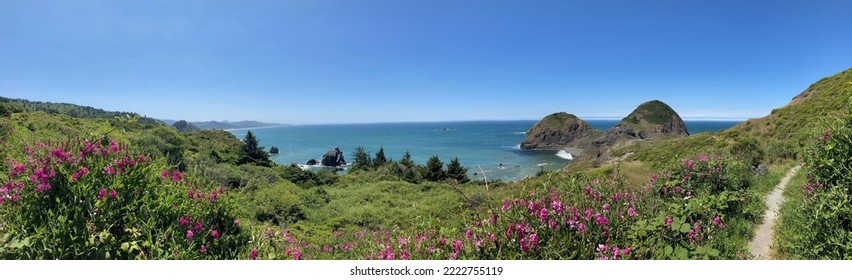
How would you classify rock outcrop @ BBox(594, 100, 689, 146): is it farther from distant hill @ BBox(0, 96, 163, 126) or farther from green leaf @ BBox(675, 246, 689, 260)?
green leaf @ BBox(675, 246, 689, 260)

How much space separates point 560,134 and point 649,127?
22974 mm

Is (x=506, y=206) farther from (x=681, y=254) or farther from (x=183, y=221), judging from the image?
(x=183, y=221)

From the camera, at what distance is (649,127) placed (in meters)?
97.4

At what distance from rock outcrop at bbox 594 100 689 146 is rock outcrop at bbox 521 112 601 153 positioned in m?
7.00

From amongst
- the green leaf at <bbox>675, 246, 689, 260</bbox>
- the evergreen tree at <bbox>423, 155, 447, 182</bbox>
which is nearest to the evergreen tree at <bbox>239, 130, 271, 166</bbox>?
the evergreen tree at <bbox>423, 155, 447, 182</bbox>

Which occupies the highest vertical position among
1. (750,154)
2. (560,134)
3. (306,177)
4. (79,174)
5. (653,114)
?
(653,114)

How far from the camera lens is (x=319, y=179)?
37375mm

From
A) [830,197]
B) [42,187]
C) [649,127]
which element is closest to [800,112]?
[830,197]

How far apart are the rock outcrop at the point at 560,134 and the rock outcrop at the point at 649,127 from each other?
6998mm

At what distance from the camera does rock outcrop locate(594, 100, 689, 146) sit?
92375 mm

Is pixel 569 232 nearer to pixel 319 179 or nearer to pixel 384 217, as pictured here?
pixel 384 217

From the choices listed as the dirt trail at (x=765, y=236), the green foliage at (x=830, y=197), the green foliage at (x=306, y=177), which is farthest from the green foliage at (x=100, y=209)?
the green foliage at (x=306, y=177)

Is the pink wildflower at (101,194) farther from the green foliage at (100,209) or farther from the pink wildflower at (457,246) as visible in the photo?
the pink wildflower at (457,246)
